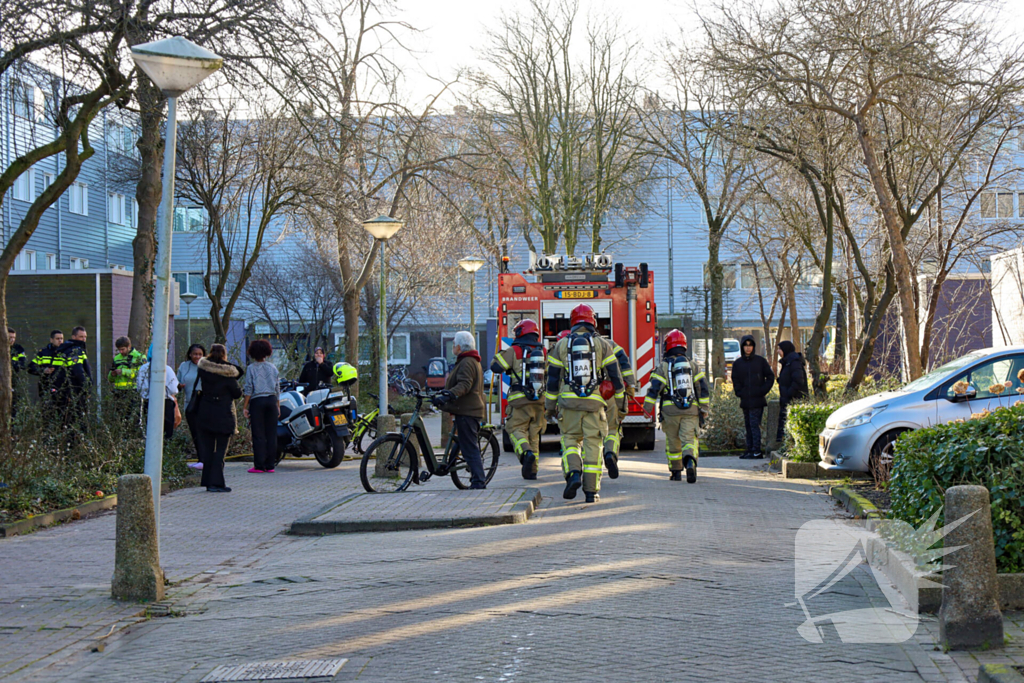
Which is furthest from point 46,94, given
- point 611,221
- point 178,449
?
point 611,221

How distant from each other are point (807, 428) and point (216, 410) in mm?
7011

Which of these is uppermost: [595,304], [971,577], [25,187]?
[25,187]

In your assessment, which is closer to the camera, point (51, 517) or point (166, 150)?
point (166, 150)

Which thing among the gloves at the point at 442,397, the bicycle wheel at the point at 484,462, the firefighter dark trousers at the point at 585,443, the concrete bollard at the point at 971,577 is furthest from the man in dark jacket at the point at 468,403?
the concrete bollard at the point at 971,577

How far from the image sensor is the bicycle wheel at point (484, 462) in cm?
1194

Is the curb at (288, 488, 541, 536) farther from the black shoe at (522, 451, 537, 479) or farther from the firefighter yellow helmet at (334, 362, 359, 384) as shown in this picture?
the firefighter yellow helmet at (334, 362, 359, 384)

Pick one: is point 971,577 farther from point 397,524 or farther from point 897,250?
point 897,250

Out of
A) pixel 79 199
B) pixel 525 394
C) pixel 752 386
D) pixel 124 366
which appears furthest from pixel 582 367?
pixel 79 199

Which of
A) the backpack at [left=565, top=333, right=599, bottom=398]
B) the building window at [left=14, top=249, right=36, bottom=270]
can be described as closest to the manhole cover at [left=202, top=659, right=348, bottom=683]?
the backpack at [left=565, top=333, right=599, bottom=398]

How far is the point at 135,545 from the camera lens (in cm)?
672

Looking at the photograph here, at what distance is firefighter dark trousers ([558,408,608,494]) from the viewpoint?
10.5 m

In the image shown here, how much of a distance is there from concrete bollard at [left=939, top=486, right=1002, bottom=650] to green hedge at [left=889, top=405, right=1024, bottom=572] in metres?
0.98

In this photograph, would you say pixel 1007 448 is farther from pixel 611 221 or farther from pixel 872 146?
pixel 611 221

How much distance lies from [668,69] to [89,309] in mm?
14360
